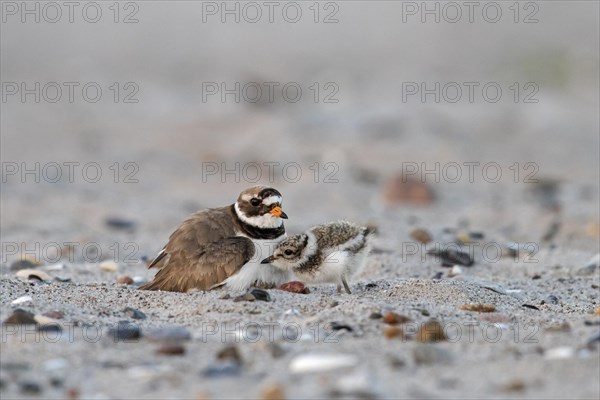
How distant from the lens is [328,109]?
15906 mm

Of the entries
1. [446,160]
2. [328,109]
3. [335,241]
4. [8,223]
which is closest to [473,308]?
[335,241]

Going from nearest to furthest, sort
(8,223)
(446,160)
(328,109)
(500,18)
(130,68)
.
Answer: (8,223) < (446,160) < (328,109) < (130,68) < (500,18)

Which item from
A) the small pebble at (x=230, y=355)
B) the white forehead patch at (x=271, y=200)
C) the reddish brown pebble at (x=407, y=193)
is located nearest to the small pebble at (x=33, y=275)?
the white forehead patch at (x=271, y=200)

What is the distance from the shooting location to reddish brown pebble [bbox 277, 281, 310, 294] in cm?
589

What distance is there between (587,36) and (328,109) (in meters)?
8.99

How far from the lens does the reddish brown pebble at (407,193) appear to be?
35.1 ft

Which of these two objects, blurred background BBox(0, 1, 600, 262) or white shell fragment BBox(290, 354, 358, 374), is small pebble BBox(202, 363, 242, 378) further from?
blurred background BBox(0, 1, 600, 262)

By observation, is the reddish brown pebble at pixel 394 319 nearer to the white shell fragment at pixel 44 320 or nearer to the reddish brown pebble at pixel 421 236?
the white shell fragment at pixel 44 320

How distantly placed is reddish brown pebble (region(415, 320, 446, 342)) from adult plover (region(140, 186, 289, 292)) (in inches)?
62.9

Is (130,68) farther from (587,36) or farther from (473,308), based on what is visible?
(473,308)

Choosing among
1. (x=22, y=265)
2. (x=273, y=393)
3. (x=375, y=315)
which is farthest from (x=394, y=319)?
(x=22, y=265)

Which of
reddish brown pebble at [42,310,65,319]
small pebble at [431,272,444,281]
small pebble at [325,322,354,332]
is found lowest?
small pebble at [325,322,354,332]

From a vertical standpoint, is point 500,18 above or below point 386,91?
above

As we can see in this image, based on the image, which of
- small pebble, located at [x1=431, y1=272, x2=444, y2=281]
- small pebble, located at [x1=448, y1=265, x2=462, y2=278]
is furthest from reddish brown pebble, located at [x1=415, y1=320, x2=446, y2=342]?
small pebble, located at [x1=448, y1=265, x2=462, y2=278]
